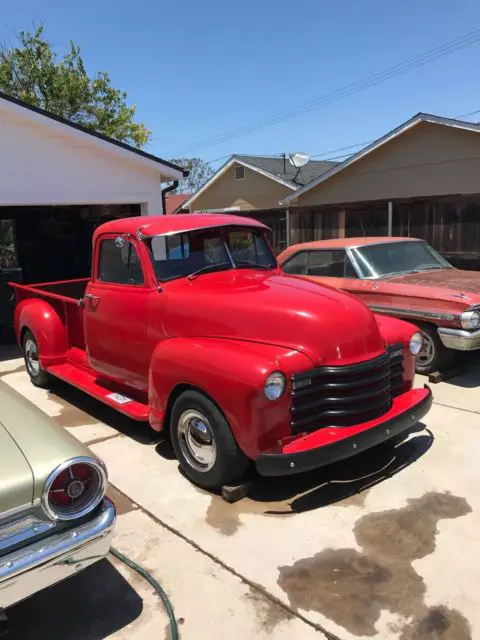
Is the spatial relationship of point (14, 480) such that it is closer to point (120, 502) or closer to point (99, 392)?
point (120, 502)

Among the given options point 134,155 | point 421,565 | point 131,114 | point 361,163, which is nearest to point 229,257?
point 421,565

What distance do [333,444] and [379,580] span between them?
0.82 metres

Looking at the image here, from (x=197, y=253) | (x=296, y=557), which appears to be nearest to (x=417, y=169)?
(x=197, y=253)

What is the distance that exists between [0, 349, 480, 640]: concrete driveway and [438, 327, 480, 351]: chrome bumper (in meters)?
1.55

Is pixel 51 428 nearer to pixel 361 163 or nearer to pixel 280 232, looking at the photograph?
pixel 280 232

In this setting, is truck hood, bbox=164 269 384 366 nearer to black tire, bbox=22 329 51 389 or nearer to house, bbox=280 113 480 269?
black tire, bbox=22 329 51 389

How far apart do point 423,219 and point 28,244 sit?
9.47 metres

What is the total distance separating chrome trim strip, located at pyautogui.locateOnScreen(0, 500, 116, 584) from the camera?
2.08 m

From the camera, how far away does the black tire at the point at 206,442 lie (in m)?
3.59

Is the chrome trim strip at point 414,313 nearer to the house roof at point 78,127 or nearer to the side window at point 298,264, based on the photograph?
the side window at point 298,264

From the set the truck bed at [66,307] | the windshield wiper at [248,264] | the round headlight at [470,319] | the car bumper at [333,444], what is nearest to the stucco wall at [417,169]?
the round headlight at [470,319]

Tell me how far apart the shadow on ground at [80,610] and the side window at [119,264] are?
8.14 ft

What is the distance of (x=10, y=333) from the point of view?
9.80 metres

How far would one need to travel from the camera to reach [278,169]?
85.9 feet
